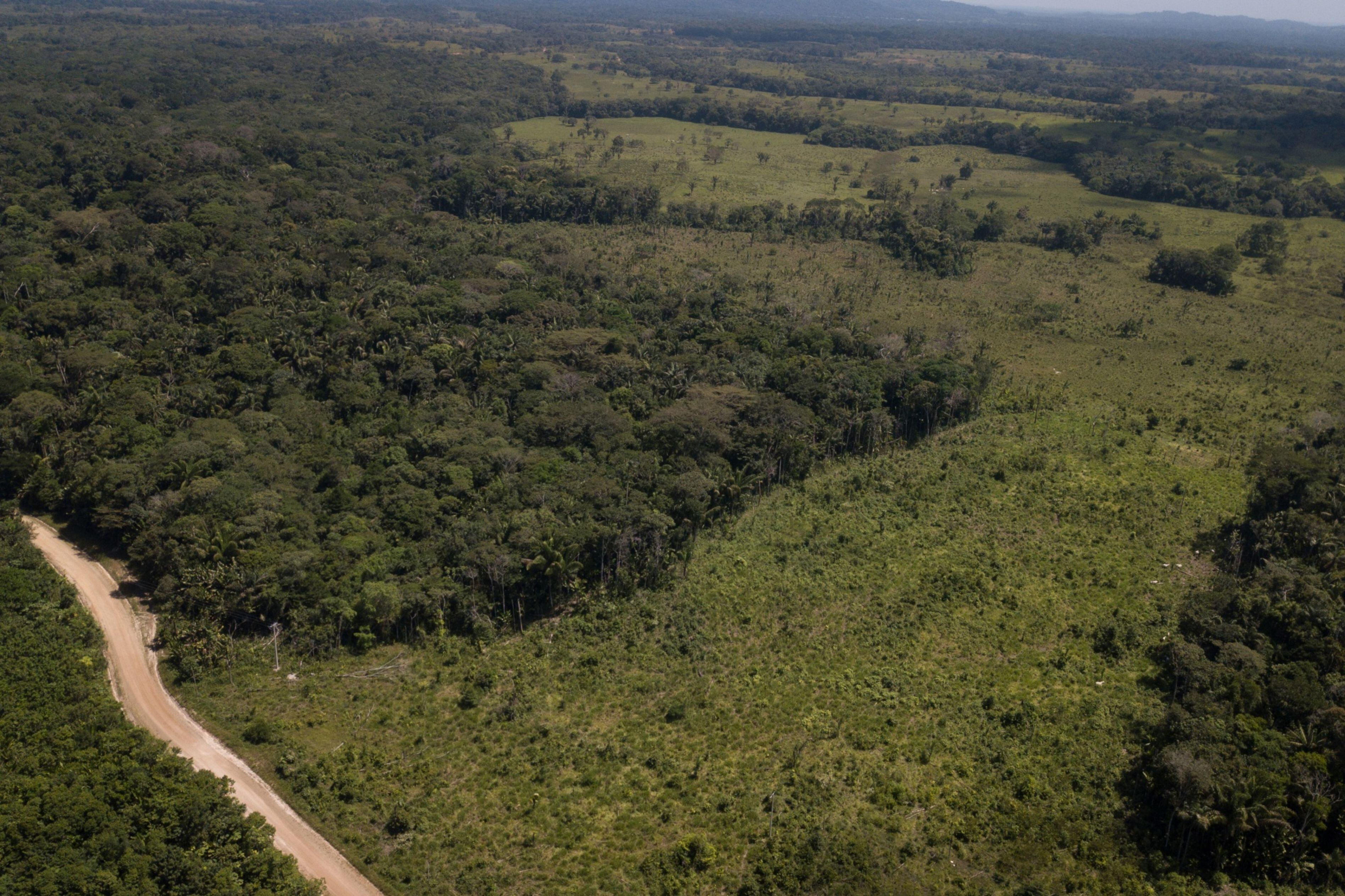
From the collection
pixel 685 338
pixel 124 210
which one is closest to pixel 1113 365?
pixel 685 338

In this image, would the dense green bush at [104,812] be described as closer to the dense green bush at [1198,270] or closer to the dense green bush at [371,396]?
the dense green bush at [371,396]

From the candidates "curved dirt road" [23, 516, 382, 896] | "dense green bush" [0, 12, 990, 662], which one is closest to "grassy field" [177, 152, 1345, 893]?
"curved dirt road" [23, 516, 382, 896]

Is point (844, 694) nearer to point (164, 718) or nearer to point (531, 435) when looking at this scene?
point (531, 435)

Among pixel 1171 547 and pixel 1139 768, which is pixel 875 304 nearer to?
pixel 1171 547

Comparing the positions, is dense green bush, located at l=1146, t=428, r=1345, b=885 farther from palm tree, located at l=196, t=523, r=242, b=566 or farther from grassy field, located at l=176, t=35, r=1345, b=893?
palm tree, located at l=196, t=523, r=242, b=566

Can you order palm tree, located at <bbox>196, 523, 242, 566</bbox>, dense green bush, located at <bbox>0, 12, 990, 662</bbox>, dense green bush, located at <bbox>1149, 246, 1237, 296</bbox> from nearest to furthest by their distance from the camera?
palm tree, located at <bbox>196, 523, 242, 566</bbox>
dense green bush, located at <bbox>0, 12, 990, 662</bbox>
dense green bush, located at <bbox>1149, 246, 1237, 296</bbox>

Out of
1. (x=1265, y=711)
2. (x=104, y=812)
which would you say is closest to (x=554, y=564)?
(x=104, y=812)
